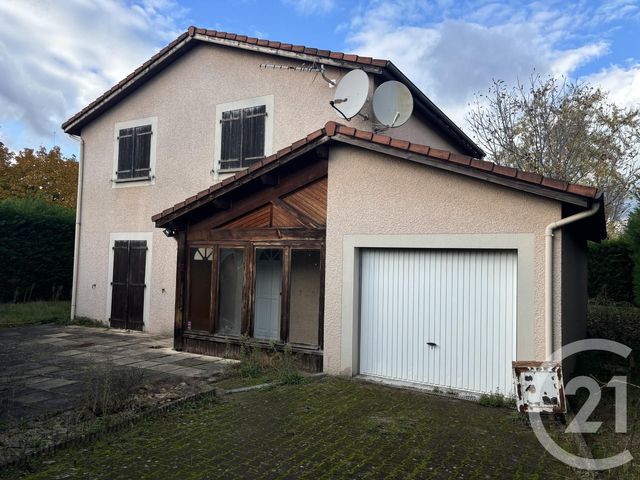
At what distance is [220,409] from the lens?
6.00 meters

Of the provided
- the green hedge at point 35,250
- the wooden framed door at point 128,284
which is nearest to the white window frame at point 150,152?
the wooden framed door at point 128,284

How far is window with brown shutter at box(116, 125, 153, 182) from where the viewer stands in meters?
13.1

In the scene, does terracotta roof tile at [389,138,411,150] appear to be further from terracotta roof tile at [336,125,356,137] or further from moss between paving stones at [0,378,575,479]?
moss between paving stones at [0,378,575,479]

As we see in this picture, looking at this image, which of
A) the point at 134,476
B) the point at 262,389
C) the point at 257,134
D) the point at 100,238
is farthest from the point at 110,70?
the point at 134,476

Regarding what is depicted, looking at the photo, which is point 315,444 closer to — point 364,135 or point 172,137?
point 364,135

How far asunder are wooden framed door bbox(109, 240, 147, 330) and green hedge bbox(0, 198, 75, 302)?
4.53 meters

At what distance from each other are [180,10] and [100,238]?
676cm

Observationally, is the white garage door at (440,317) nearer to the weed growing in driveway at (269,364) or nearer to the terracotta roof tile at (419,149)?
the weed growing in driveway at (269,364)

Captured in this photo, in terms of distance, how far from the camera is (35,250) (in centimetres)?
1597

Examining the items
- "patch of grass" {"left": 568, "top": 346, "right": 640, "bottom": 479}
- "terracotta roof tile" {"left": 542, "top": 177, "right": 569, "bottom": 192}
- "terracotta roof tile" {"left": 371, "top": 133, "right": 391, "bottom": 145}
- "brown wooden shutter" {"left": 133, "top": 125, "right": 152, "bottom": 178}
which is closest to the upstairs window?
"brown wooden shutter" {"left": 133, "top": 125, "right": 152, "bottom": 178}

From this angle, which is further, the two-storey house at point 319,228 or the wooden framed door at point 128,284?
the wooden framed door at point 128,284

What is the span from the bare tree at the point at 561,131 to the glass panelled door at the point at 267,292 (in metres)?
16.5

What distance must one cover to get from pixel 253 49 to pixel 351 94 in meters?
3.34

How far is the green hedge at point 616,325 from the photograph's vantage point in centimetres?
1145
